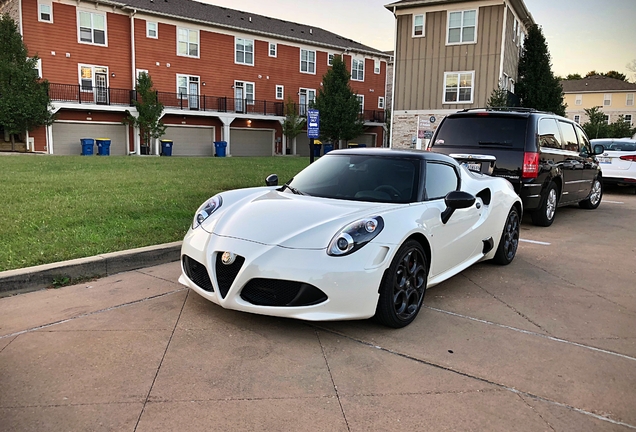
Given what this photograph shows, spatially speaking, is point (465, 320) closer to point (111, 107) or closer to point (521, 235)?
point (521, 235)

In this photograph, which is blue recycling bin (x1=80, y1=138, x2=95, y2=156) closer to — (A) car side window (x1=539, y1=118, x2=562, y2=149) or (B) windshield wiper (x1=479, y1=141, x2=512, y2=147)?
(B) windshield wiper (x1=479, y1=141, x2=512, y2=147)

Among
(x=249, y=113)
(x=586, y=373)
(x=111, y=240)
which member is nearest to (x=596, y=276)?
(x=586, y=373)

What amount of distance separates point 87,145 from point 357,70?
24.5 meters

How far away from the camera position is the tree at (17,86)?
2614cm

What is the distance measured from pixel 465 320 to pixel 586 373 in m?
1.05

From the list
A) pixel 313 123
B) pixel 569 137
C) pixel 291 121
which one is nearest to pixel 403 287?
pixel 569 137

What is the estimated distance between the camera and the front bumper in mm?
3469

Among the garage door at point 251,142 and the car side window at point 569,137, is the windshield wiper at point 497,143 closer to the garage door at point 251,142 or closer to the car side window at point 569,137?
the car side window at point 569,137

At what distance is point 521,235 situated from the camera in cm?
791

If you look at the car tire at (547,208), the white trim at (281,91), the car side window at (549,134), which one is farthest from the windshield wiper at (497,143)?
the white trim at (281,91)

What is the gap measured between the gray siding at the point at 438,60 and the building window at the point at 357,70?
56.8 ft

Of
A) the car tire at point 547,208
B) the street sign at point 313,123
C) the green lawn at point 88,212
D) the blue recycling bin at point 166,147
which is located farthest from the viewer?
the blue recycling bin at point 166,147

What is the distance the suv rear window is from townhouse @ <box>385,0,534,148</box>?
52.7 feet

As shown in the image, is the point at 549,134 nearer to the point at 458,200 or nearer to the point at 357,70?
the point at 458,200
